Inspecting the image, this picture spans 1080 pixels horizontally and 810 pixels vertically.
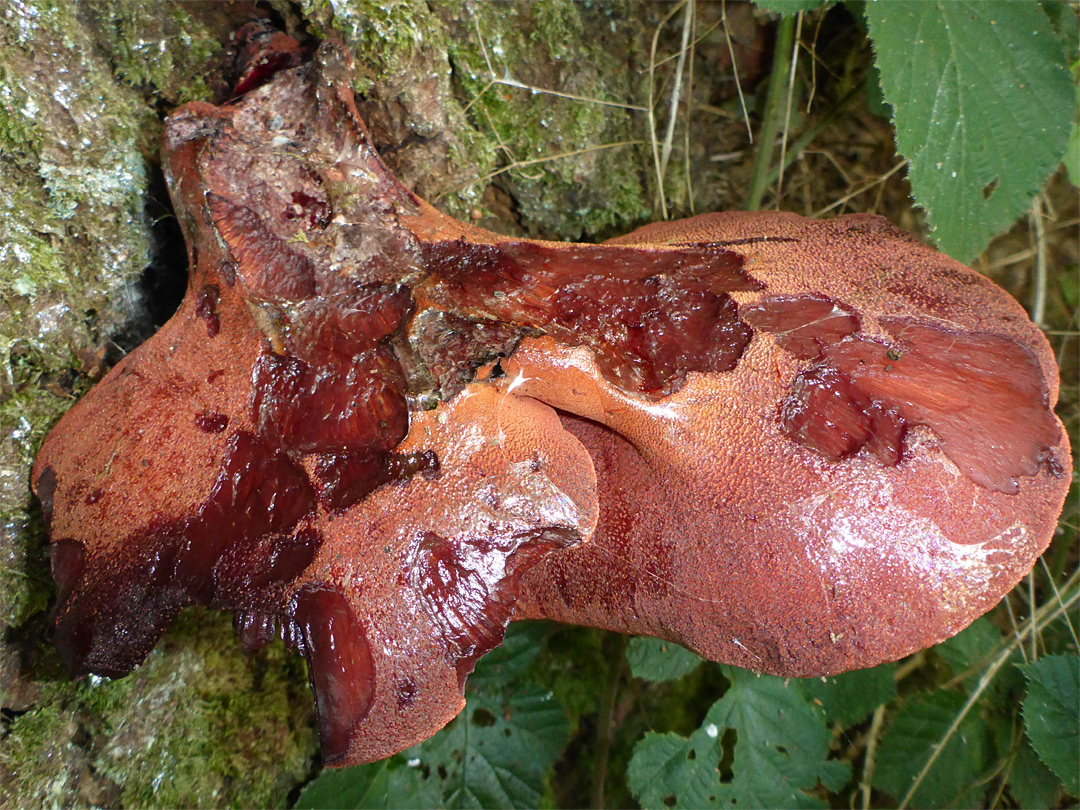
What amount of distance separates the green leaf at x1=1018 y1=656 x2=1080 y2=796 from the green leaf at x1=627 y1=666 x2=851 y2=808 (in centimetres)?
62

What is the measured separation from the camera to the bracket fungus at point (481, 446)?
1464mm

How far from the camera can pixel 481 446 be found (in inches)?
59.0

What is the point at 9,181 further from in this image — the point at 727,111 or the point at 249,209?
the point at 727,111

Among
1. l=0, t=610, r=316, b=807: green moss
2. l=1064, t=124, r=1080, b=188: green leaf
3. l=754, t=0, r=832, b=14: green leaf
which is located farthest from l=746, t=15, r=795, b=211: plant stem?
l=0, t=610, r=316, b=807: green moss

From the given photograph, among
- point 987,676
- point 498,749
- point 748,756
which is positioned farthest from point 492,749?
point 987,676

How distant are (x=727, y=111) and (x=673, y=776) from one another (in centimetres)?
250

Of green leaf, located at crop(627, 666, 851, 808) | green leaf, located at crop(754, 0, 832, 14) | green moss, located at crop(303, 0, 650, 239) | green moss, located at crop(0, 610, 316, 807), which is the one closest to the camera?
green moss, located at crop(0, 610, 316, 807)

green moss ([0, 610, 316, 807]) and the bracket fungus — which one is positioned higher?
the bracket fungus

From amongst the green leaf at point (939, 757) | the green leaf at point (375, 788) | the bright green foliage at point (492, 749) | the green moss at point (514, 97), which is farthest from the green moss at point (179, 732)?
the green leaf at point (939, 757)

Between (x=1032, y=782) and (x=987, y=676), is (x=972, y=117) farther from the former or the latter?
(x=1032, y=782)

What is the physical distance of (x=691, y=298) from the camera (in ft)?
5.41

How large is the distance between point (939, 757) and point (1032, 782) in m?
0.29

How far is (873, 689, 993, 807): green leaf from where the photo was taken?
8.47ft

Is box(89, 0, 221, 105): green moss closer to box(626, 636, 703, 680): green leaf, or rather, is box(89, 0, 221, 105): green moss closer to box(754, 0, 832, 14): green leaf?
box(754, 0, 832, 14): green leaf
